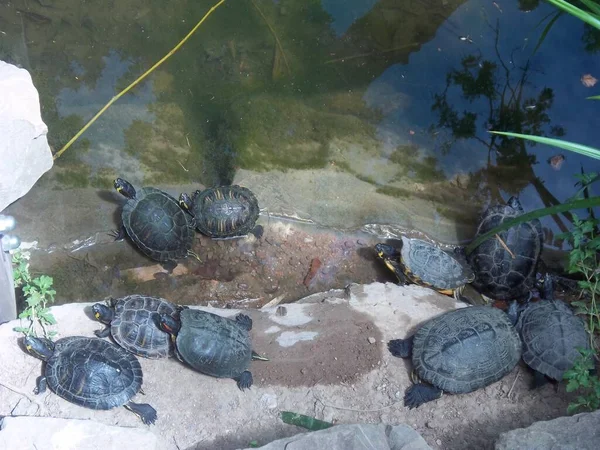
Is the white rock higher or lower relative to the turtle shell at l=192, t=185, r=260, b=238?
higher

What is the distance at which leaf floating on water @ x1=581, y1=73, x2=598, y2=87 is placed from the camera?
5.13m

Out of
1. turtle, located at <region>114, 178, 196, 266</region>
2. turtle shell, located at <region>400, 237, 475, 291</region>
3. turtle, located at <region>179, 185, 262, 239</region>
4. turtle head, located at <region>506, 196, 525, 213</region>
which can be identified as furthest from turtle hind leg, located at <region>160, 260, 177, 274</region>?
turtle head, located at <region>506, 196, 525, 213</region>

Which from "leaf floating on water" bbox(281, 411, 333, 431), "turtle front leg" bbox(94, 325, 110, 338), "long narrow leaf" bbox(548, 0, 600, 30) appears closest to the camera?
"long narrow leaf" bbox(548, 0, 600, 30)

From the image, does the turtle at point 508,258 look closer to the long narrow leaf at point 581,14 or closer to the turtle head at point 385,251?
the turtle head at point 385,251

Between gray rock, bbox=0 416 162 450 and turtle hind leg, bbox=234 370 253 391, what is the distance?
0.69m

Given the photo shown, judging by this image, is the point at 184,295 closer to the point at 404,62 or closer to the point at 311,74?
the point at 311,74

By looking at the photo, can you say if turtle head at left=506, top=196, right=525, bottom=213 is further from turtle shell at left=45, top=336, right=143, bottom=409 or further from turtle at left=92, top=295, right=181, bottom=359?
turtle shell at left=45, top=336, right=143, bottom=409

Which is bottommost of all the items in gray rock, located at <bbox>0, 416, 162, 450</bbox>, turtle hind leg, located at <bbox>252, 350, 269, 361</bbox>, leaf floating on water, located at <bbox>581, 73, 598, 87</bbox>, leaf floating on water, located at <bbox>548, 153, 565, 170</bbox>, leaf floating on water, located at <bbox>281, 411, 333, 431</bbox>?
gray rock, located at <bbox>0, 416, 162, 450</bbox>

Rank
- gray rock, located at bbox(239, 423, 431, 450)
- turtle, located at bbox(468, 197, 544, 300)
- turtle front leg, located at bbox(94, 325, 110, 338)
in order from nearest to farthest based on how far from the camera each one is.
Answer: gray rock, located at bbox(239, 423, 431, 450), turtle front leg, located at bbox(94, 325, 110, 338), turtle, located at bbox(468, 197, 544, 300)

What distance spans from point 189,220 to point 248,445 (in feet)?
7.25

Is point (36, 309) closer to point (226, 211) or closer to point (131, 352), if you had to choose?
Result: point (131, 352)

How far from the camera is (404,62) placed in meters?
5.42

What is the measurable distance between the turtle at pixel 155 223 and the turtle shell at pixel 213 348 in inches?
39.2

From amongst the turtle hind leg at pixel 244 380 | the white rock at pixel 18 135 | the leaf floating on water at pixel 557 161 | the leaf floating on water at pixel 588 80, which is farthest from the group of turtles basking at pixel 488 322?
the white rock at pixel 18 135
